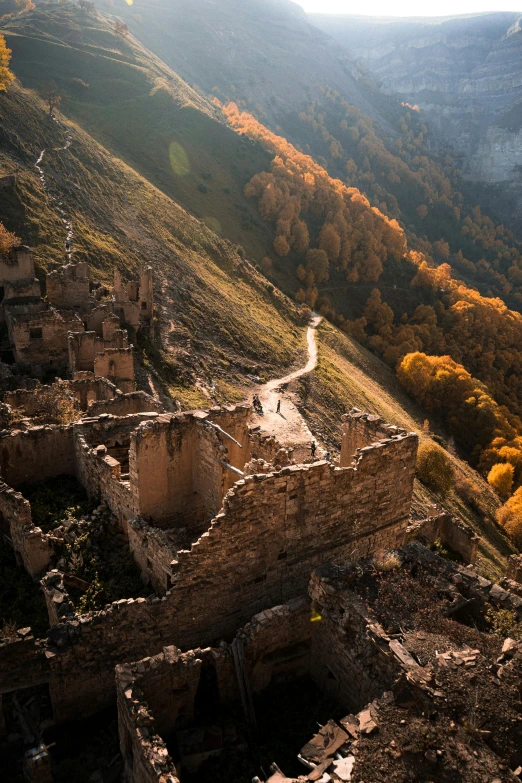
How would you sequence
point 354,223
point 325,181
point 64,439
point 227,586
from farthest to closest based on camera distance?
point 325,181 → point 354,223 → point 64,439 → point 227,586

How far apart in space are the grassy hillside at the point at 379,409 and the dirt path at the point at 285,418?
1.67 m

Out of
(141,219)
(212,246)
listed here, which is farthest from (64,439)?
(212,246)

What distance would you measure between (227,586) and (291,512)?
227 cm

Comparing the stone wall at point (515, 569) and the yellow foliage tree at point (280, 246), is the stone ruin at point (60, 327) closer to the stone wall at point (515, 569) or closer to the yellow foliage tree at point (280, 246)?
the stone wall at point (515, 569)

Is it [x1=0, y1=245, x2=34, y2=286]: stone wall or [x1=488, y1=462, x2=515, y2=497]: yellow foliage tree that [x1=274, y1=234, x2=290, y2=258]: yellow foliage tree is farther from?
[x1=0, y1=245, x2=34, y2=286]: stone wall

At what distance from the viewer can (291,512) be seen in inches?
529

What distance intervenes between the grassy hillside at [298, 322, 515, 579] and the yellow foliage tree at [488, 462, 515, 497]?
139cm

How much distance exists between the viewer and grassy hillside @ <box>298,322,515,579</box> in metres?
53.4

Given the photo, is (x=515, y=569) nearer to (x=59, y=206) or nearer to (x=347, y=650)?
(x=347, y=650)

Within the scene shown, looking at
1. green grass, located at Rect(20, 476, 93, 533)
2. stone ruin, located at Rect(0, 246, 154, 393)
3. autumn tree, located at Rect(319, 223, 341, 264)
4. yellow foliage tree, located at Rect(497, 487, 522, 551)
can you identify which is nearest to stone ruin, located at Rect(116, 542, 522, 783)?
green grass, located at Rect(20, 476, 93, 533)

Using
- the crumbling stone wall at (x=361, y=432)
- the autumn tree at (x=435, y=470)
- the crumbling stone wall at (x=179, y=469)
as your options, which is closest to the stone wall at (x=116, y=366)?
the crumbling stone wall at (x=179, y=469)

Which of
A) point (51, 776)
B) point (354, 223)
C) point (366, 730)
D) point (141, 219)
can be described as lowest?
point (354, 223)

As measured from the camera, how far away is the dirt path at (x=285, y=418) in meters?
43.8

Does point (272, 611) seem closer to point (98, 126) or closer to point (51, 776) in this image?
point (51, 776)
